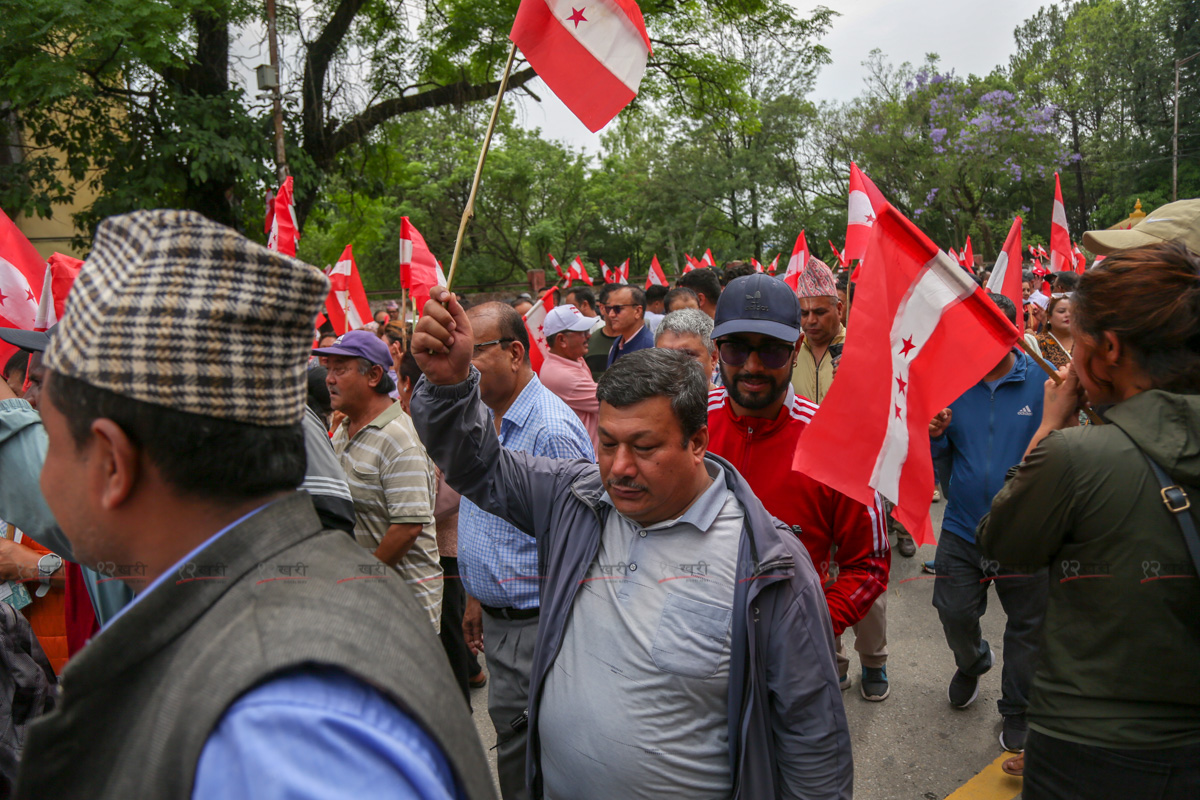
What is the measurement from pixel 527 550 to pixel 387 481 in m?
0.85

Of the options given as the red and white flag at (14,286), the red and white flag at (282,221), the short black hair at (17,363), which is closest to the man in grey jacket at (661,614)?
the short black hair at (17,363)

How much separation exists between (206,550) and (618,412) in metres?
1.21

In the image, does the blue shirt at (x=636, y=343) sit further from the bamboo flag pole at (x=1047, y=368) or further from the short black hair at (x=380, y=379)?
the bamboo flag pole at (x=1047, y=368)

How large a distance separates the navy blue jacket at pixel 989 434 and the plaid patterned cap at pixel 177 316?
3.49 m

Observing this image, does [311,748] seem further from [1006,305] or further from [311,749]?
[1006,305]

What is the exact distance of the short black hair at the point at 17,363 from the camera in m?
3.22

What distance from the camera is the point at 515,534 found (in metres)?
2.86

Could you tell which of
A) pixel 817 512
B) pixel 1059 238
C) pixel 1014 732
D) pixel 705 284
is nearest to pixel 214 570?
pixel 817 512

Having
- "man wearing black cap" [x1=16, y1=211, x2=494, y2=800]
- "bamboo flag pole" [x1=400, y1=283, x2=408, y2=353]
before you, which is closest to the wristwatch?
"bamboo flag pole" [x1=400, y1=283, x2=408, y2=353]

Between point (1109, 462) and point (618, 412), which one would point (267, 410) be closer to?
point (618, 412)

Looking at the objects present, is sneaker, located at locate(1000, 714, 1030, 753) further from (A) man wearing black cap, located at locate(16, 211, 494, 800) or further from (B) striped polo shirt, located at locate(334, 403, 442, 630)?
(A) man wearing black cap, located at locate(16, 211, 494, 800)

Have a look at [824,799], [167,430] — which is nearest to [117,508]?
[167,430]

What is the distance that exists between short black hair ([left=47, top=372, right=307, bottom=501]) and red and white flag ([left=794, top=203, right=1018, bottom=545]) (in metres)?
1.79

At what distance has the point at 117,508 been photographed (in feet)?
3.31
